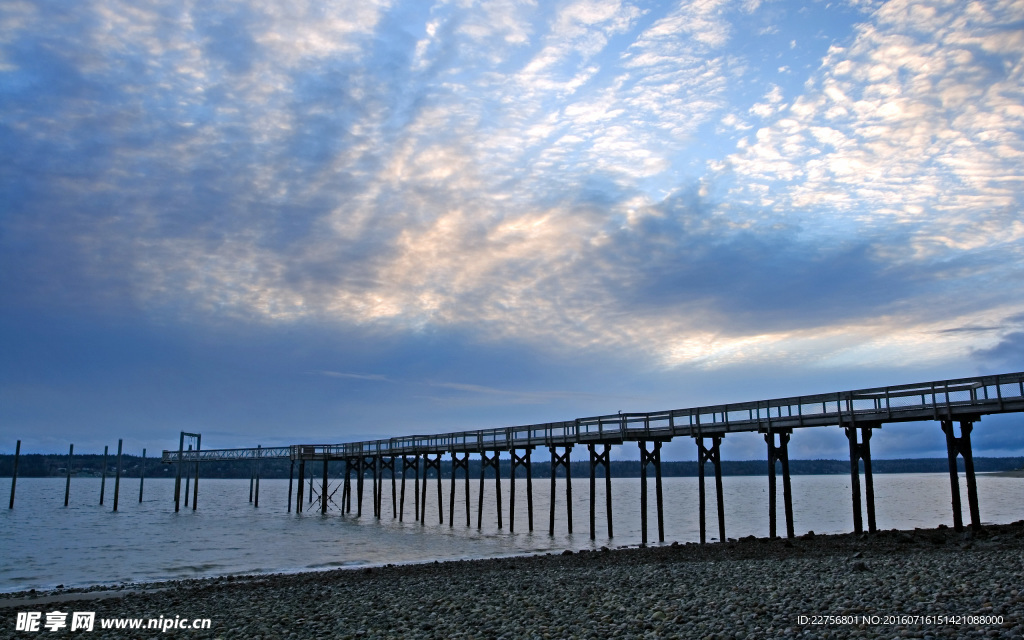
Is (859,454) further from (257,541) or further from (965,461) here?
(257,541)

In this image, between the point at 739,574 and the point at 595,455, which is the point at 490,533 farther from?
the point at 739,574

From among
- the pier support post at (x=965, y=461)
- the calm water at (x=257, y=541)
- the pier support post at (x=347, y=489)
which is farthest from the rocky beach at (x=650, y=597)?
the pier support post at (x=347, y=489)

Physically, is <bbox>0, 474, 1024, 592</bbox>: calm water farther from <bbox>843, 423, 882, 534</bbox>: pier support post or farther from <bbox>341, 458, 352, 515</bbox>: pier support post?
<bbox>843, 423, 882, 534</bbox>: pier support post

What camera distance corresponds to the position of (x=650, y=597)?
13.9m

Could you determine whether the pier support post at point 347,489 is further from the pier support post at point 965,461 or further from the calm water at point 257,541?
the pier support post at point 965,461

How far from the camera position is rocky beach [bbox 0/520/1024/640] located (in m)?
10.7

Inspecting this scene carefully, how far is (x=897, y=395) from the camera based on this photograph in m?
21.9

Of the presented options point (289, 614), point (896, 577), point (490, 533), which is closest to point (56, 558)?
point (490, 533)

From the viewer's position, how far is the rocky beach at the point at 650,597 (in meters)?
10.7

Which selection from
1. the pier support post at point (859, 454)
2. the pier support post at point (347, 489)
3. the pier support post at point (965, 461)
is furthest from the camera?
the pier support post at point (347, 489)

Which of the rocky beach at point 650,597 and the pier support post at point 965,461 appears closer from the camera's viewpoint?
the rocky beach at point 650,597

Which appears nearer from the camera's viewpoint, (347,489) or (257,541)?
(257,541)

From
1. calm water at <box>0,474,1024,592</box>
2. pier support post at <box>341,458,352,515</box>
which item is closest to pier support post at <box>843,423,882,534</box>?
calm water at <box>0,474,1024,592</box>

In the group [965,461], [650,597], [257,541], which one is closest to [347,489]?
[257,541]
